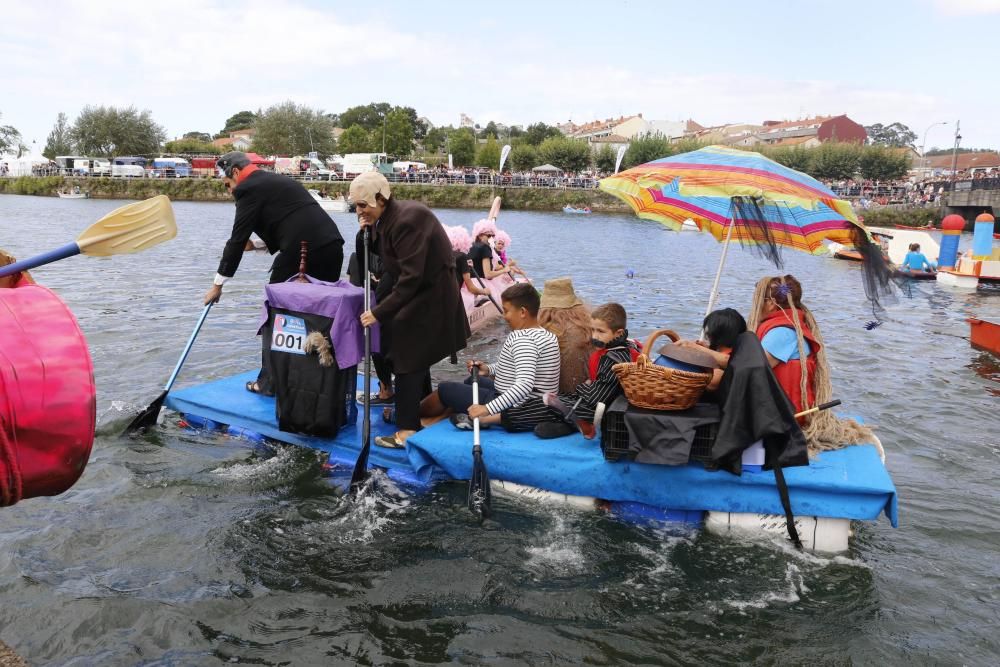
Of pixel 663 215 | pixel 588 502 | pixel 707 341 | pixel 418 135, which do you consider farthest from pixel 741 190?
pixel 418 135

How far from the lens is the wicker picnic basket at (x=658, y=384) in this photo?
16.6 feet

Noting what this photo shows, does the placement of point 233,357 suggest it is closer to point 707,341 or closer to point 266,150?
point 707,341

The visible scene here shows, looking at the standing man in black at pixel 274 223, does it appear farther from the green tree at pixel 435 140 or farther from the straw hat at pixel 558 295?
the green tree at pixel 435 140

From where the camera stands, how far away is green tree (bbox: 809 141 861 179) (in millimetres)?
A: 71081

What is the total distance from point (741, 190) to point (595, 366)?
176 cm

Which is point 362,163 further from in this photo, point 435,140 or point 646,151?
point 435,140

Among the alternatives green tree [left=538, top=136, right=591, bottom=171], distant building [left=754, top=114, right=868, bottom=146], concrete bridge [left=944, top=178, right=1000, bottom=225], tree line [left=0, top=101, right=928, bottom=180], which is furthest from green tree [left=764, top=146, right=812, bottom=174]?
distant building [left=754, top=114, right=868, bottom=146]

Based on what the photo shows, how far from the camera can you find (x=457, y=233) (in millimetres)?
11617

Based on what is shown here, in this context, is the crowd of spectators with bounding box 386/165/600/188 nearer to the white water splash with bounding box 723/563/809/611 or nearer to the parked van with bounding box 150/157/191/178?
the parked van with bounding box 150/157/191/178

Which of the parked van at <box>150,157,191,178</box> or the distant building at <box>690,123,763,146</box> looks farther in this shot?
the distant building at <box>690,123,763,146</box>

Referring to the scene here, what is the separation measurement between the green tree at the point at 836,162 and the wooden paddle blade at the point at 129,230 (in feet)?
246

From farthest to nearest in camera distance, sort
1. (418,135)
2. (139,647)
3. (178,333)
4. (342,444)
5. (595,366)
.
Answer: (418,135)
(178,333)
(342,444)
(595,366)
(139,647)

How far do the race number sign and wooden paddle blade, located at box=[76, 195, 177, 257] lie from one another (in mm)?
2275

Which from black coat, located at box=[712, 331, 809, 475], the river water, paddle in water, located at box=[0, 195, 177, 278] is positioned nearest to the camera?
paddle in water, located at box=[0, 195, 177, 278]
